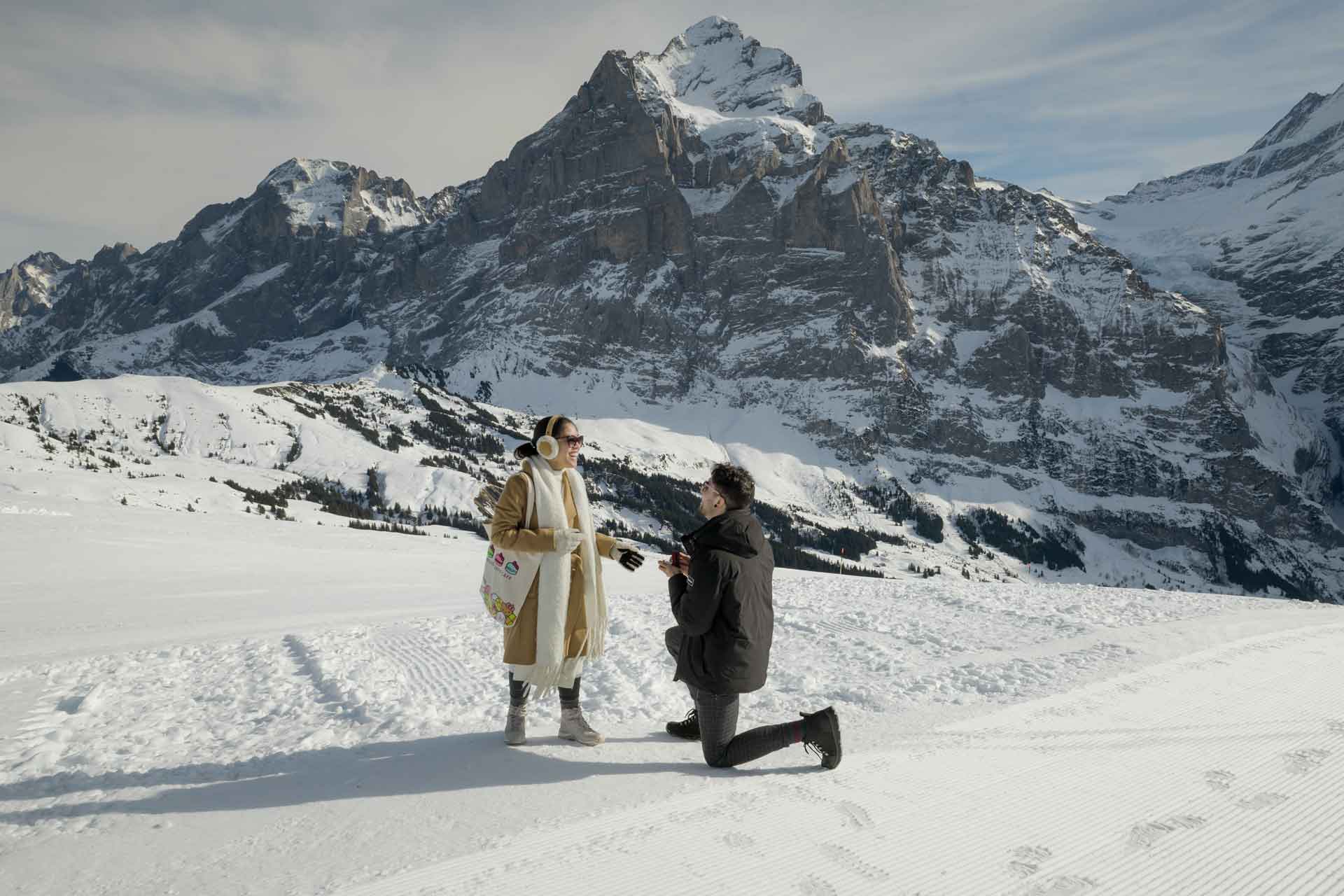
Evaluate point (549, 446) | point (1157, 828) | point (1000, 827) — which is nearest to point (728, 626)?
point (549, 446)

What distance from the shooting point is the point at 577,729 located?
5973mm

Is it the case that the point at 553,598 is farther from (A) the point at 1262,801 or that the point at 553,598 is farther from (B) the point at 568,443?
(A) the point at 1262,801

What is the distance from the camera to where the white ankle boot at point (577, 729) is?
592cm

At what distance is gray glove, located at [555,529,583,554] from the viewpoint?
5582 millimetres

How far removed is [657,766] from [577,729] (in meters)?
0.84

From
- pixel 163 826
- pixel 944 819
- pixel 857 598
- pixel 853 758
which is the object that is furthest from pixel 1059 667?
pixel 163 826

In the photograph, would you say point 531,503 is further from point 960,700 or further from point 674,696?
point 960,700

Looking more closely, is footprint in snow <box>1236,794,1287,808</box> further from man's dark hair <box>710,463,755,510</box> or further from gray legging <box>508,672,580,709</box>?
gray legging <box>508,672,580,709</box>

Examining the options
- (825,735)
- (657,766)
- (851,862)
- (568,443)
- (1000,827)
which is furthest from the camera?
(568,443)

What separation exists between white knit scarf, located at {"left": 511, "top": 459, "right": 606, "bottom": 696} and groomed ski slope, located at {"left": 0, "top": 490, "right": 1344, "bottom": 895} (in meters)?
0.62

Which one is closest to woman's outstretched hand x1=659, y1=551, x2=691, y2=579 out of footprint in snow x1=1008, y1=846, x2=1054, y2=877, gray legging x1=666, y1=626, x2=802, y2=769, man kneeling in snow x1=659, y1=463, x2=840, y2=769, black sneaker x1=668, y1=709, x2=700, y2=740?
man kneeling in snow x1=659, y1=463, x2=840, y2=769

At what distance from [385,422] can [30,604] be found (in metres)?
155

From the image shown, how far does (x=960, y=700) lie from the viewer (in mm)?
7238

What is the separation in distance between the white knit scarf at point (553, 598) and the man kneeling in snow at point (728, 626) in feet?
2.69
